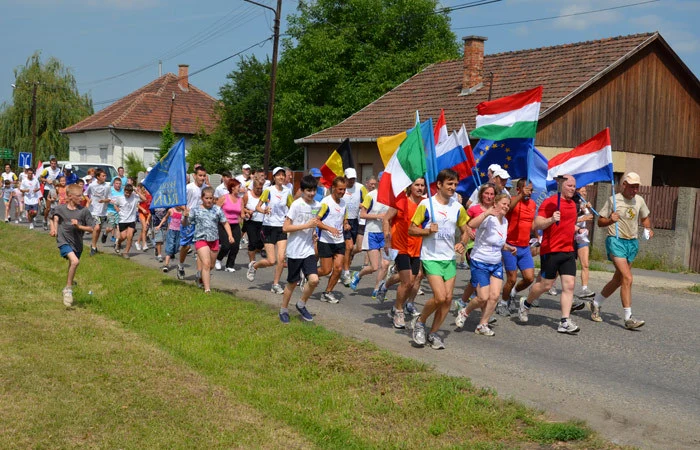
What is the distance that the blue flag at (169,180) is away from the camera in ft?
38.7

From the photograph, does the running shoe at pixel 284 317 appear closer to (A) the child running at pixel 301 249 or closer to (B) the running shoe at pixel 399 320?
(A) the child running at pixel 301 249

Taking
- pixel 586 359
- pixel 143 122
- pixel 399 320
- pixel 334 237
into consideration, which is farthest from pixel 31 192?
pixel 143 122

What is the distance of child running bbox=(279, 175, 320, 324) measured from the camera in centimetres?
923

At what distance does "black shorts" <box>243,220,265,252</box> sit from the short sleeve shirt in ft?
20.5

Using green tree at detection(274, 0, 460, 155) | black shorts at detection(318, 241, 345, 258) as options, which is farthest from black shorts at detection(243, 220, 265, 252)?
green tree at detection(274, 0, 460, 155)

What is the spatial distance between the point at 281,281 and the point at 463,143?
3.75m

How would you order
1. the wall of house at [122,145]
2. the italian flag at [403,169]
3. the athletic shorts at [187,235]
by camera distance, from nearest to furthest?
the italian flag at [403,169], the athletic shorts at [187,235], the wall of house at [122,145]

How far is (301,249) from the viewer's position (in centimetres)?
940

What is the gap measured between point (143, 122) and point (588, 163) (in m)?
47.3

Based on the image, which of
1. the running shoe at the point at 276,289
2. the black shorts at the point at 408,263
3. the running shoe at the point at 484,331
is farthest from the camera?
the running shoe at the point at 276,289

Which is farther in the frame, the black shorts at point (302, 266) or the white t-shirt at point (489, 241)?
the black shorts at point (302, 266)

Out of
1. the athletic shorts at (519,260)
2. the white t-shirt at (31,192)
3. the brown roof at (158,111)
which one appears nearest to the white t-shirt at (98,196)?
the white t-shirt at (31,192)

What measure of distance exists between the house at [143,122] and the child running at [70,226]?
41.5 m

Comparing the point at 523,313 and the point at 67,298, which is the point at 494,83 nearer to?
the point at 523,313
